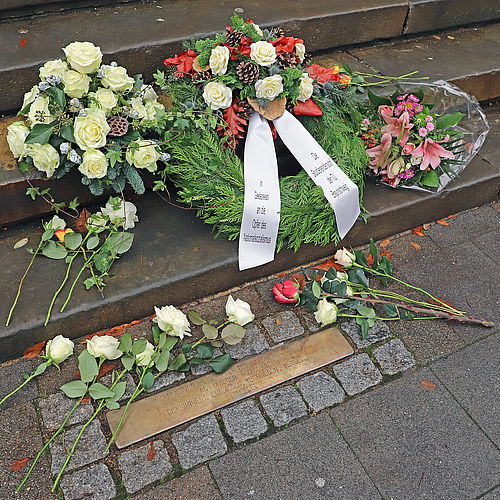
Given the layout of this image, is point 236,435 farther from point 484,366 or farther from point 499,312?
point 499,312

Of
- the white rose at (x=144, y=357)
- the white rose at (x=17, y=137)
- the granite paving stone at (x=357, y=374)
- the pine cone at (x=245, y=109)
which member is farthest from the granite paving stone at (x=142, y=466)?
the pine cone at (x=245, y=109)

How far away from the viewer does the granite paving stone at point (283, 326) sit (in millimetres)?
2664

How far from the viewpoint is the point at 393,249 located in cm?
320

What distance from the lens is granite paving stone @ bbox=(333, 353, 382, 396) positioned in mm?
2484

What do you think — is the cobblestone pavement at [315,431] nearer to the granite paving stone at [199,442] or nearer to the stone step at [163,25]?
the granite paving stone at [199,442]

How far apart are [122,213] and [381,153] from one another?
150 centimetres

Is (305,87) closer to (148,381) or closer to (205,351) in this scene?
(205,351)

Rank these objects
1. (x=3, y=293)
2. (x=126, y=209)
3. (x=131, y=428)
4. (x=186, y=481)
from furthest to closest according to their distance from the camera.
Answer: (x=126, y=209)
(x=3, y=293)
(x=131, y=428)
(x=186, y=481)

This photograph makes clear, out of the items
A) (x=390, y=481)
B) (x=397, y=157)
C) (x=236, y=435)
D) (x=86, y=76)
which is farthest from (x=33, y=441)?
(x=397, y=157)

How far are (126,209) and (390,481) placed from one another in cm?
179

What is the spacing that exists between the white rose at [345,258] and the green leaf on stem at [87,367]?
139 cm

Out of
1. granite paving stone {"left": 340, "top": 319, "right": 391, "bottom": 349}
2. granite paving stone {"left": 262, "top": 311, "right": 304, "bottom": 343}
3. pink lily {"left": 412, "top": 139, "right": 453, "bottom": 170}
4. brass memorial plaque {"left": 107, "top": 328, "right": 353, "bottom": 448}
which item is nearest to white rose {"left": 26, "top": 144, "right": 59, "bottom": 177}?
brass memorial plaque {"left": 107, "top": 328, "right": 353, "bottom": 448}

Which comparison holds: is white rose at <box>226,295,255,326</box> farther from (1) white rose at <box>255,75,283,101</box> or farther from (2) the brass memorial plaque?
(1) white rose at <box>255,75,283,101</box>

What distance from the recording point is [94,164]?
2502mm
